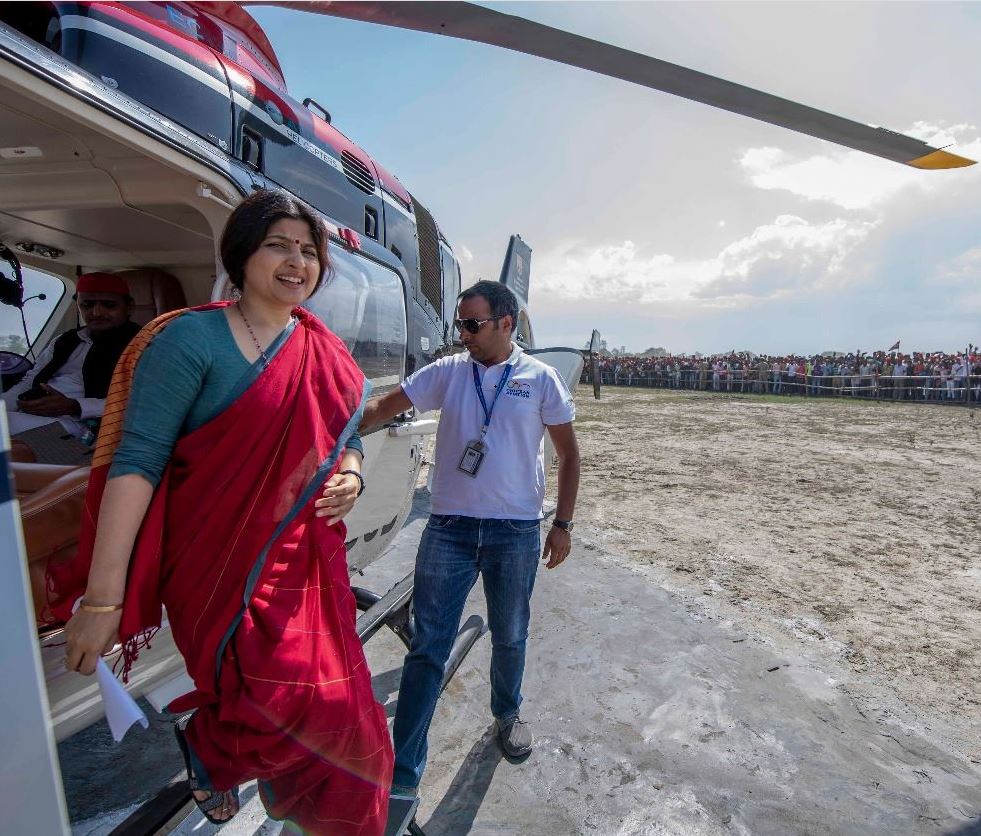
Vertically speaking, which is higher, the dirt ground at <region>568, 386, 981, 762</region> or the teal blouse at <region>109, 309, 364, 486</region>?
the teal blouse at <region>109, 309, 364, 486</region>

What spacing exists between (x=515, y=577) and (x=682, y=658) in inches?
60.6

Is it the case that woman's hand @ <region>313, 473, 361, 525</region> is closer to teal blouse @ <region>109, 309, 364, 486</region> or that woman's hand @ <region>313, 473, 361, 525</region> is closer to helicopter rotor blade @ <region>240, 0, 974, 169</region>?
teal blouse @ <region>109, 309, 364, 486</region>

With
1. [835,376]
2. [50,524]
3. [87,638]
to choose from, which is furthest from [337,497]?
[835,376]

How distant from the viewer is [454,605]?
2.55m

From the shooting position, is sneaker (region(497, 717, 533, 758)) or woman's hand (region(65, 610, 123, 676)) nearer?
woman's hand (region(65, 610, 123, 676))

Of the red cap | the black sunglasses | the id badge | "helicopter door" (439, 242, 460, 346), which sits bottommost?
the id badge

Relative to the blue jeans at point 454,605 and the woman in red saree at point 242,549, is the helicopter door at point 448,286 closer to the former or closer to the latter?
the blue jeans at point 454,605

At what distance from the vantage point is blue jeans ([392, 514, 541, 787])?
2387mm

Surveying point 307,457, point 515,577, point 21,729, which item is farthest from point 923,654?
point 21,729

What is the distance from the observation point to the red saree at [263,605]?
1.43m

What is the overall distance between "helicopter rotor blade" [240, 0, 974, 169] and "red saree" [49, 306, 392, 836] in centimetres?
159

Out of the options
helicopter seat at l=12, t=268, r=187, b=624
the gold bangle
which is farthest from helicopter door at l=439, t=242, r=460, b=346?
the gold bangle

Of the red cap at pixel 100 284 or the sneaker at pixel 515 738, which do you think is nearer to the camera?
the sneaker at pixel 515 738

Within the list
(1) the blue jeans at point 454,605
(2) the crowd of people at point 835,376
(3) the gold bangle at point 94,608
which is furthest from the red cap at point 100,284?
(2) the crowd of people at point 835,376
